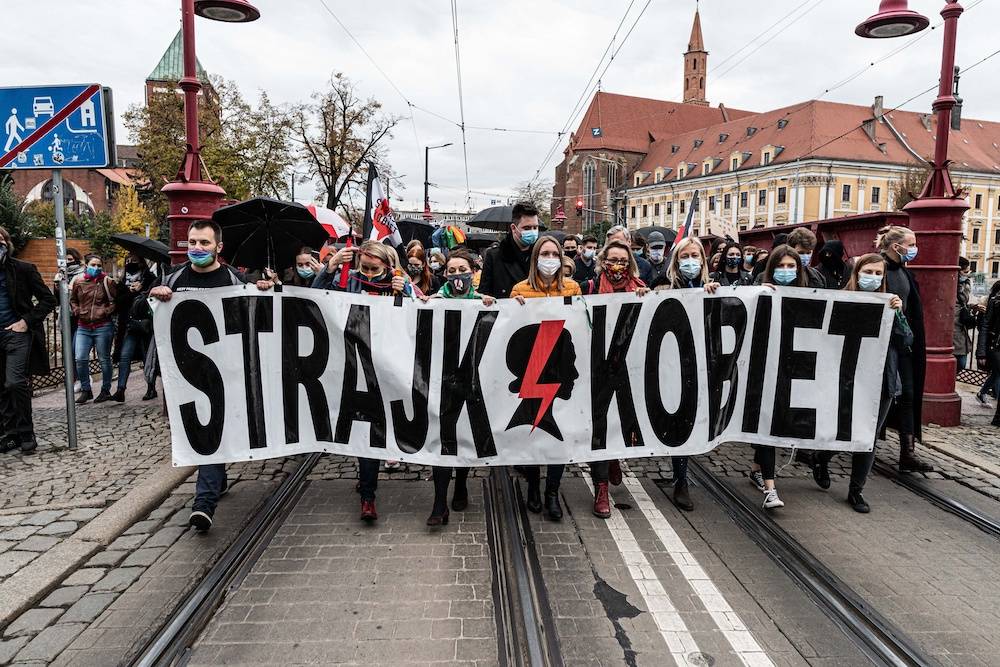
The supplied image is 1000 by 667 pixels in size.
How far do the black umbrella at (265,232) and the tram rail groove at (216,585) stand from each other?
301 cm

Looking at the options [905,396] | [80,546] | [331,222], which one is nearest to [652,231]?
[331,222]

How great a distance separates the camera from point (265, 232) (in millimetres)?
7465

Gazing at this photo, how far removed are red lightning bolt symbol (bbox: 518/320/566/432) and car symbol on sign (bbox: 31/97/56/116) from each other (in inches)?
207

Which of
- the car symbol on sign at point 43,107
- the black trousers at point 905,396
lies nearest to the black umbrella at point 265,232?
the car symbol on sign at point 43,107

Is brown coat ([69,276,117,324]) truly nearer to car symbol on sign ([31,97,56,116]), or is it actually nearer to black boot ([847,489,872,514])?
car symbol on sign ([31,97,56,116])

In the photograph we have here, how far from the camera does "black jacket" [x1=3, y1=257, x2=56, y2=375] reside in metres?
6.41

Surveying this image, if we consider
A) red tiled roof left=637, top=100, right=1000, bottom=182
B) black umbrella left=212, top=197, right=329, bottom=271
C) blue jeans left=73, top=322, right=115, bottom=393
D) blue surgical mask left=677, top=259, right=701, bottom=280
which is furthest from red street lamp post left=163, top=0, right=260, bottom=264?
red tiled roof left=637, top=100, right=1000, bottom=182

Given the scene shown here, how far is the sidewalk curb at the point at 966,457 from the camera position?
6200 mm

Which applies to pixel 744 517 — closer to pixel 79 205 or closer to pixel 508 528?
pixel 508 528

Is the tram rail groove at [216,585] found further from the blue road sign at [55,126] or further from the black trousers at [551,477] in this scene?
the blue road sign at [55,126]

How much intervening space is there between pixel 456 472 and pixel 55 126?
201 inches

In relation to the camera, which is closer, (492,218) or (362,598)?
(362,598)

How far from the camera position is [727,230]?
10.9m

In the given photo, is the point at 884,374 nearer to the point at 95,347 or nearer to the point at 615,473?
the point at 615,473
